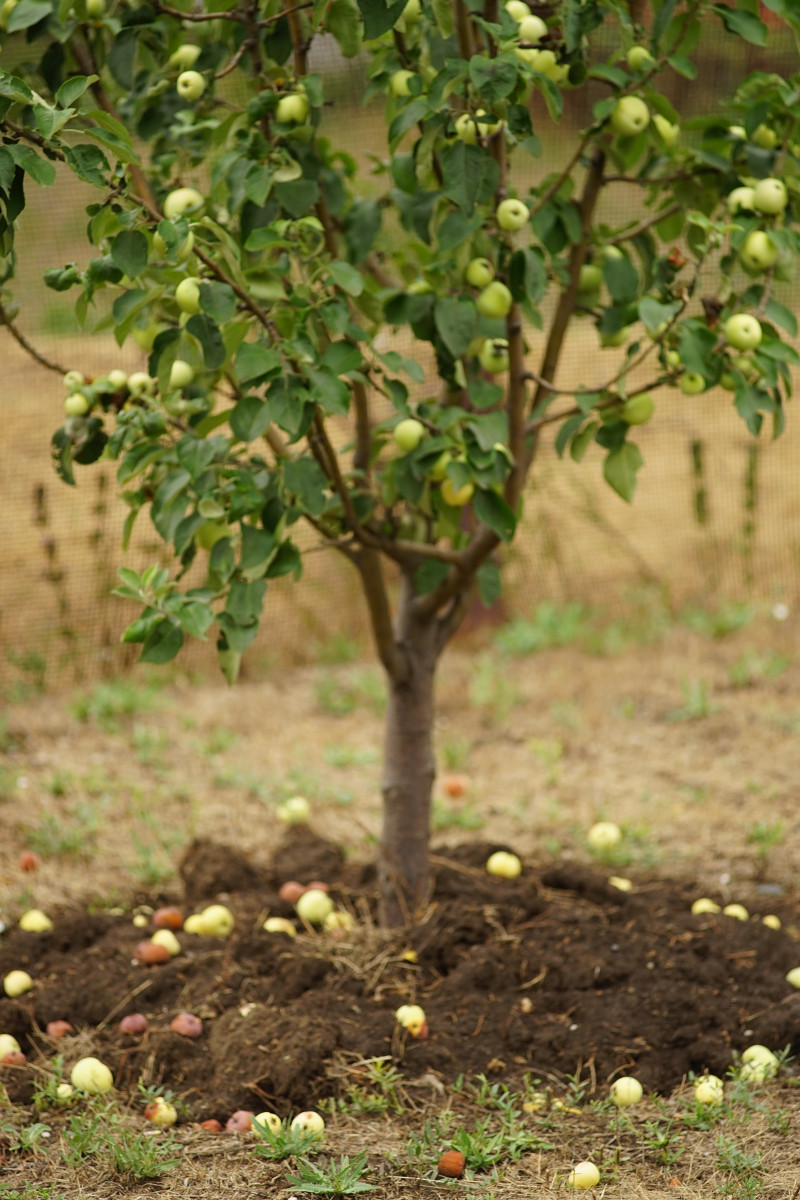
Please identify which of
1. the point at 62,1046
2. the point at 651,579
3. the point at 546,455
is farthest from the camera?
the point at 546,455

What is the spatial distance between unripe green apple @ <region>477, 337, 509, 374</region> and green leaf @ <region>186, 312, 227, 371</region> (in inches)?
25.7

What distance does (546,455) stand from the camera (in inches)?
214

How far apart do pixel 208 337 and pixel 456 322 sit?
440 mm

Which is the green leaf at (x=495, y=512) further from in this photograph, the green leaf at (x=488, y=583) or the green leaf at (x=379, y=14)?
the green leaf at (x=379, y=14)

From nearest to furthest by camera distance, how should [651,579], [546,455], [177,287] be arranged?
[177,287]
[651,579]
[546,455]

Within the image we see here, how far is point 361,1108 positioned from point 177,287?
138 cm

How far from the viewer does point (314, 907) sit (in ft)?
8.29

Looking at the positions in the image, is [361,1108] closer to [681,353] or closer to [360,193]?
[681,353]

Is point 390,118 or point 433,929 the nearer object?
point 390,118

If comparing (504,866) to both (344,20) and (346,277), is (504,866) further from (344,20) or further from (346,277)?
(344,20)

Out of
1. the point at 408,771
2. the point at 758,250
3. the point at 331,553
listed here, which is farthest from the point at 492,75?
the point at 331,553

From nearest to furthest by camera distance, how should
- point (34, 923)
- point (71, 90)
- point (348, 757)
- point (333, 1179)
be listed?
point (71, 90) < point (333, 1179) < point (34, 923) < point (348, 757)

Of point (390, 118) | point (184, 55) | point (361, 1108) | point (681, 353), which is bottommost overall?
point (361, 1108)

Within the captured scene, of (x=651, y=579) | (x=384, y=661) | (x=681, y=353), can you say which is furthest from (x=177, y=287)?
(x=651, y=579)
